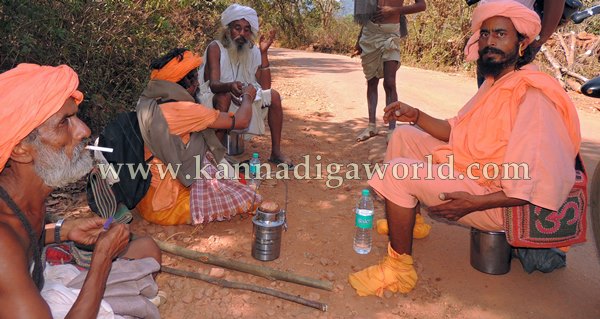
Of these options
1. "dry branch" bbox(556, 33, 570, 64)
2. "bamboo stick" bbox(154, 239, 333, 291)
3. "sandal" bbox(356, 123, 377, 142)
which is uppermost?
"dry branch" bbox(556, 33, 570, 64)

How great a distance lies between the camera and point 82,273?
236cm

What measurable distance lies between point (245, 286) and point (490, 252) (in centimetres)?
160

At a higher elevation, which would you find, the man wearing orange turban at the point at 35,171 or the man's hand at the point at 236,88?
the man wearing orange turban at the point at 35,171

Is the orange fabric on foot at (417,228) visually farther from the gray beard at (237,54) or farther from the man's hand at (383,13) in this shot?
the man's hand at (383,13)

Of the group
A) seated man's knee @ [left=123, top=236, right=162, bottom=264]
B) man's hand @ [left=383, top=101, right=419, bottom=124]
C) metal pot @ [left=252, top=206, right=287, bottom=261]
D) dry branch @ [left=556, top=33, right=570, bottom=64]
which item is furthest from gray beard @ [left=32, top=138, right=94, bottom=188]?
dry branch @ [left=556, top=33, right=570, bottom=64]

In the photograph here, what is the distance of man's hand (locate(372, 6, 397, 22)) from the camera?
6.03m

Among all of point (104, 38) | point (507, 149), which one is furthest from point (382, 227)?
point (104, 38)

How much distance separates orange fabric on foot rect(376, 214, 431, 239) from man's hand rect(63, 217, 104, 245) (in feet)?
7.00

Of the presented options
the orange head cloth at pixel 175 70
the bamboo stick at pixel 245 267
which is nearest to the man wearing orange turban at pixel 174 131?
the orange head cloth at pixel 175 70

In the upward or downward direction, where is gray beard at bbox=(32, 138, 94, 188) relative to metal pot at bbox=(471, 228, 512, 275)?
upward

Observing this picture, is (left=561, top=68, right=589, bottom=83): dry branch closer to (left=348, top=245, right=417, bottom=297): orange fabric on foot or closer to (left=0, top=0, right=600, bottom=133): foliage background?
(left=0, top=0, right=600, bottom=133): foliage background

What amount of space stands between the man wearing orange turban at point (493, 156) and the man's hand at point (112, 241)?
1523 millimetres

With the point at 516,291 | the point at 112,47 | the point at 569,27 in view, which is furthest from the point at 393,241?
the point at 569,27

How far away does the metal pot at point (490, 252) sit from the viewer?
3.23m
